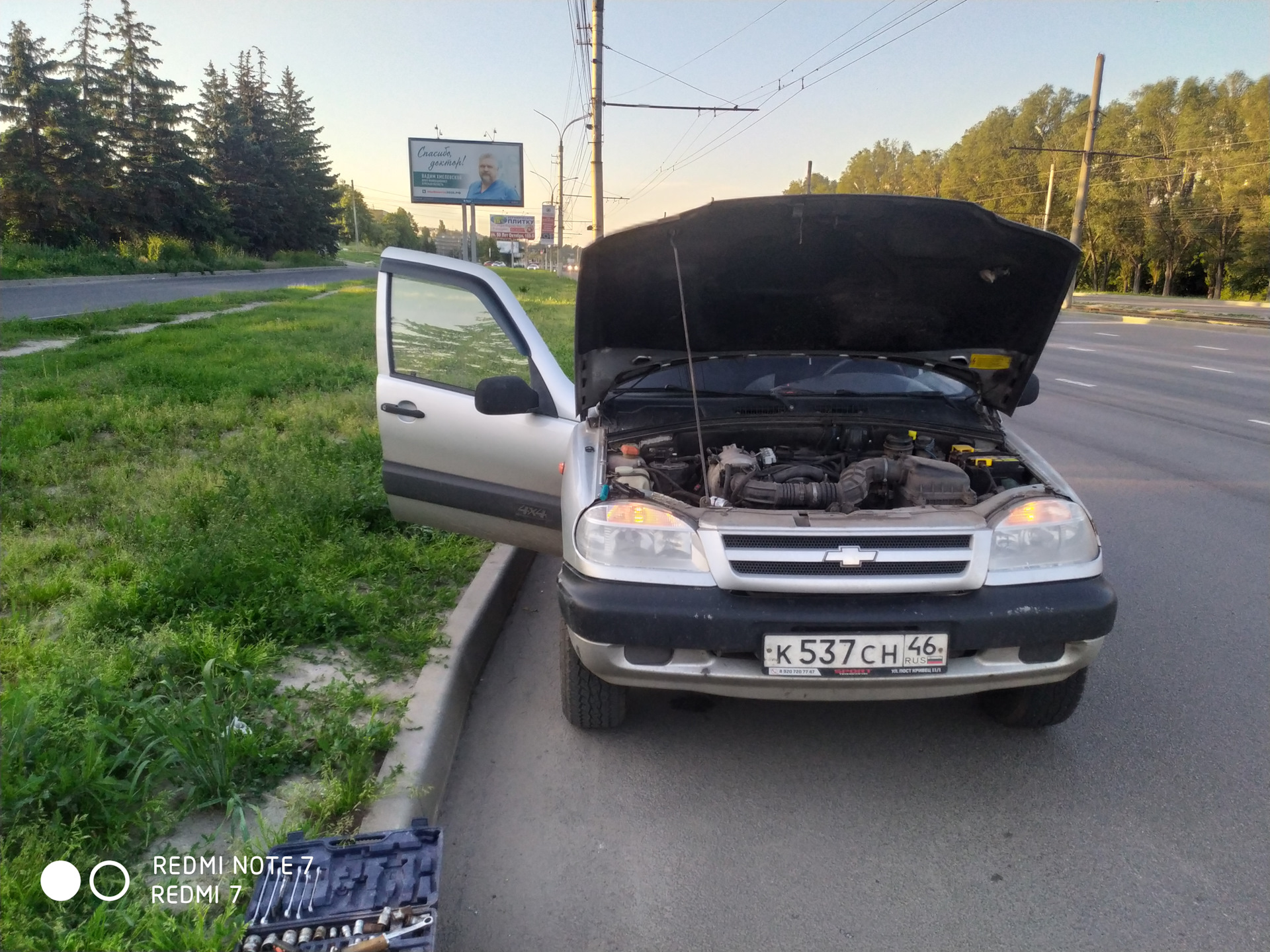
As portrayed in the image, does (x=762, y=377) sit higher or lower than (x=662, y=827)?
higher

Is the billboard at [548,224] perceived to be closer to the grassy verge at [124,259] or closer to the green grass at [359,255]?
the green grass at [359,255]

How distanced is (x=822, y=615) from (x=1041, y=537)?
30.9 inches

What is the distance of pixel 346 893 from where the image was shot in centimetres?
193

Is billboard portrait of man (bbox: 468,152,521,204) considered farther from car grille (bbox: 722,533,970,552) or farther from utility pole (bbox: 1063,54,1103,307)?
car grille (bbox: 722,533,970,552)

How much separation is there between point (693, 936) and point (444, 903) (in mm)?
679

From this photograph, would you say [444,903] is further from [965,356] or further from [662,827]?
[965,356]

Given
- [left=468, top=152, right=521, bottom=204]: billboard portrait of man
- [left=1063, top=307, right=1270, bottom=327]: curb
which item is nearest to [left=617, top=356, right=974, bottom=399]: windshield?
[left=1063, top=307, right=1270, bottom=327]: curb

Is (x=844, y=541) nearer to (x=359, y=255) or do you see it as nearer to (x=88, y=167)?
(x=88, y=167)

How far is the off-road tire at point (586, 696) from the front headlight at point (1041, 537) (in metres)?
1.35

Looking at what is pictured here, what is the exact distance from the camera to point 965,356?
3.69 m

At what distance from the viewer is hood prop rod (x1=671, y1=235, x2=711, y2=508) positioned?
305cm

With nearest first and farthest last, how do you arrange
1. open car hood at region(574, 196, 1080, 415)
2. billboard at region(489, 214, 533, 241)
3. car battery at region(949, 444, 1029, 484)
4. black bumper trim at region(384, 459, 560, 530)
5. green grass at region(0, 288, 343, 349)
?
open car hood at region(574, 196, 1080, 415) < car battery at region(949, 444, 1029, 484) < black bumper trim at region(384, 459, 560, 530) < green grass at region(0, 288, 343, 349) < billboard at region(489, 214, 533, 241)

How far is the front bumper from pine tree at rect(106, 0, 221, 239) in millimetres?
43183

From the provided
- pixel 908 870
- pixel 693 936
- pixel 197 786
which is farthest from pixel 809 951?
pixel 197 786
